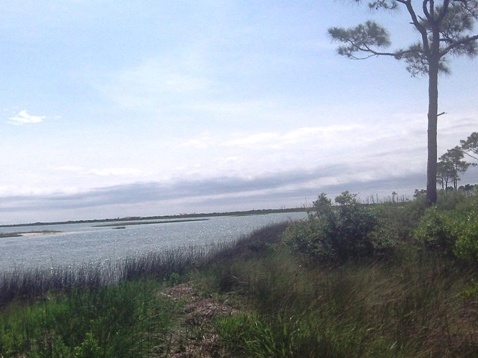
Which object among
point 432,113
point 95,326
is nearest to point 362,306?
point 95,326

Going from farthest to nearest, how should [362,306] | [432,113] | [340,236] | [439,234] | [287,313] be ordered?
[432,113], [340,236], [439,234], [362,306], [287,313]

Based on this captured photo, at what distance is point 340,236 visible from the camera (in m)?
15.9

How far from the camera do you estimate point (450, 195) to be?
24.7 meters

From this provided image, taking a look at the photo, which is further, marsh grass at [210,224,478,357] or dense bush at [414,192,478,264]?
dense bush at [414,192,478,264]

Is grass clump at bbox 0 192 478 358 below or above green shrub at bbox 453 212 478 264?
below

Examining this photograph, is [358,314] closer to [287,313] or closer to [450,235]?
[287,313]

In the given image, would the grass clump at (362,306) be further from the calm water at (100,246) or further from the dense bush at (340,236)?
the calm water at (100,246)

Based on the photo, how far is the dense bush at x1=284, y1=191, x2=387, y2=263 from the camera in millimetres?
15594

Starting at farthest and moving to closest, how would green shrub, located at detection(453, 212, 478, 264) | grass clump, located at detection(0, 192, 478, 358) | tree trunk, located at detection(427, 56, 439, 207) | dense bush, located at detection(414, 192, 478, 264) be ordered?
tree trunk, located at detection(427, 56, 439, 207), dense bush, located at detection(414, 192, 478, 264), green shrub, located at detection(453, 212, 478, 264), grass clump, located at detection(0, 192, 478, 358)

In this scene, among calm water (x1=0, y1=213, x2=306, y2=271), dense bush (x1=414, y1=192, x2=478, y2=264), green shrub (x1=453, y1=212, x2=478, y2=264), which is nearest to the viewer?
green shrub (x1=453, y1=212, x2=478, y2=264)

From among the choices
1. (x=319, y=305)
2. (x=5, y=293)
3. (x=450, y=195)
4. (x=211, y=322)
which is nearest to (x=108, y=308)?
(x=211, y=322)

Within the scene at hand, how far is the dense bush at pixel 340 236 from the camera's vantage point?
51.2ft

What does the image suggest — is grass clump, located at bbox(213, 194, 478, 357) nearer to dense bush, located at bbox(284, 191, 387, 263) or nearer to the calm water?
dense bush, located at bbox(284, 191, 387, 263)

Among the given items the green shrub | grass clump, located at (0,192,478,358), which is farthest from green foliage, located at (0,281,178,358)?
the green shrub
